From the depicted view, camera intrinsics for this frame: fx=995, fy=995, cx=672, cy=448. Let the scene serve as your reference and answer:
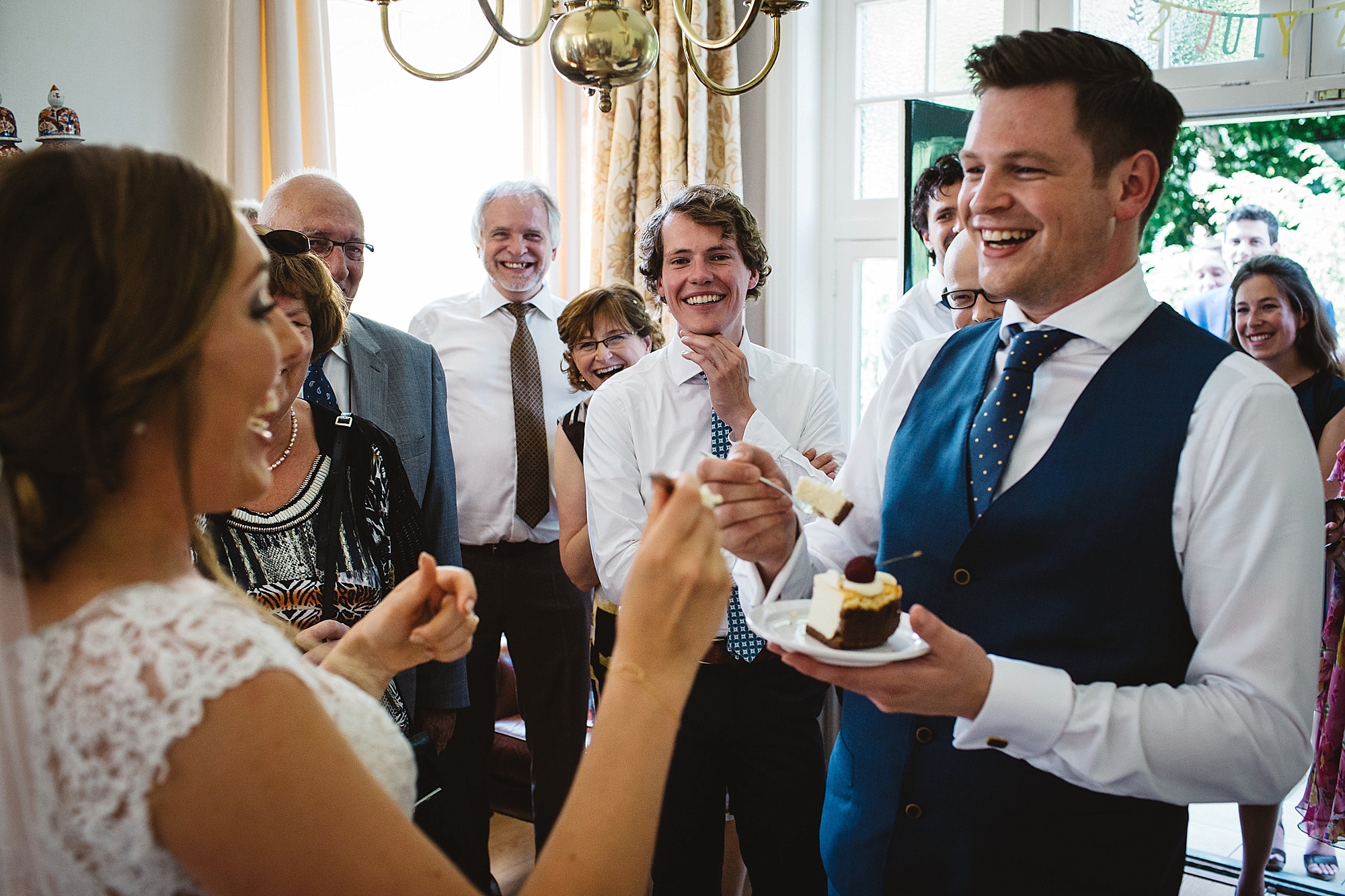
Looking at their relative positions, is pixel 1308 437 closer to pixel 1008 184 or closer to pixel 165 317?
pixel 1008 184

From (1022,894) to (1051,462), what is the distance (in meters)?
0.54

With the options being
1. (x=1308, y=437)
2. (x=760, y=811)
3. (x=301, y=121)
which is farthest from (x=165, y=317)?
(x=301, y=121)

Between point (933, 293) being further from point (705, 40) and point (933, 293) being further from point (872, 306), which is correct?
point (705, 40)

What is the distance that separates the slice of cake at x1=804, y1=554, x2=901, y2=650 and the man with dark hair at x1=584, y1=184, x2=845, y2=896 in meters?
0.72

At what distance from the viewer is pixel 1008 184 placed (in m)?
1.33

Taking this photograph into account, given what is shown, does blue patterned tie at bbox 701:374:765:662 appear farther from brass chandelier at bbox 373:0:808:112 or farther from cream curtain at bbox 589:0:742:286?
cream curtain at bbox 589:0:742:286

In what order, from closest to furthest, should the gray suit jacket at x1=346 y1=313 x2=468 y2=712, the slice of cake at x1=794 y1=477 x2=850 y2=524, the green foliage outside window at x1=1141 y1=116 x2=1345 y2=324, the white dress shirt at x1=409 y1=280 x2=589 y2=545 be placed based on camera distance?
1. the slice of cake at x1=794 y1=477 x2=850 y2=524
2. the gray suit jacket at x1=346 y1=313 x2=468 y2=712
3. the white dress shirt at x1=409 y1=280 x2=589 y2=545
4. the green foliage outside window at x1=1141 y1=116 x2=1345 y2=324

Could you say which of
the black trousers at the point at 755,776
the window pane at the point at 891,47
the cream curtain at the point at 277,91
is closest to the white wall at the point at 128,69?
the cream curtain at the point at 277,91

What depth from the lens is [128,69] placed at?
286 cm

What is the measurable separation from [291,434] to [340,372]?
47cm

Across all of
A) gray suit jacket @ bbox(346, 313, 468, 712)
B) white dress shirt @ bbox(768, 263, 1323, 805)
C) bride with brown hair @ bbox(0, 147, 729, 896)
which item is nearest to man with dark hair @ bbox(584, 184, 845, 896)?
gray suit jacket @ bbox(346, 313, 468, 712)

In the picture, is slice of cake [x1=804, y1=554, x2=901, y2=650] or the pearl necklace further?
the pearl necklace

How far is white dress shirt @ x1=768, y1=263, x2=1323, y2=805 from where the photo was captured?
1.11 meters

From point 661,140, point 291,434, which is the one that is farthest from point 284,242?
point 661,140
